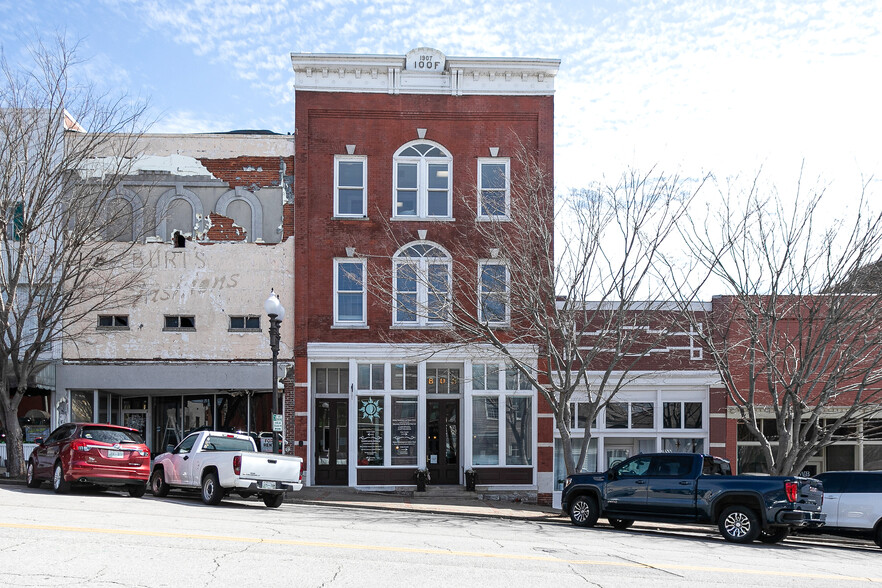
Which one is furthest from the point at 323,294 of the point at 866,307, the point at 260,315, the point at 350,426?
the point at 866,307

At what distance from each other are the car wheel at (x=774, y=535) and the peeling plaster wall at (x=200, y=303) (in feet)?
44.4

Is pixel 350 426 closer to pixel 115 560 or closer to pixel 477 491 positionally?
pixel 477 491

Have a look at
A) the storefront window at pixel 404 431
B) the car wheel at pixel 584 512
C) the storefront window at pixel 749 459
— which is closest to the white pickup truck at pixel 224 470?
the car wheel at pixel 584 512

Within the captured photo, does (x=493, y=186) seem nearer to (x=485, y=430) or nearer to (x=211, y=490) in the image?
(x=485, y=430)

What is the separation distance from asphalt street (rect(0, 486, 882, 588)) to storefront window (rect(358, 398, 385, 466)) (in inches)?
289

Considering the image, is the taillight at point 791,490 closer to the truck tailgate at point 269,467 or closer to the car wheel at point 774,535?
the car wheel at point 774,535

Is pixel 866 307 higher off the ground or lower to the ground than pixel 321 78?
lower

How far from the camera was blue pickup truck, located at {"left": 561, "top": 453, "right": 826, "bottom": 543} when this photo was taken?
1596 centimetres

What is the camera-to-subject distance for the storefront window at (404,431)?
25109 millimetres

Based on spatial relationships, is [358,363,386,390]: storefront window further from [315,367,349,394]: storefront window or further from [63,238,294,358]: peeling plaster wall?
[63,238,294,358]: peeling plaster wall

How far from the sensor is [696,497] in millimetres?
16922

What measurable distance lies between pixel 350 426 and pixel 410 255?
5.09m

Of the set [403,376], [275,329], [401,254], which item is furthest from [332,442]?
[401,254]

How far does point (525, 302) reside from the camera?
843 inches
